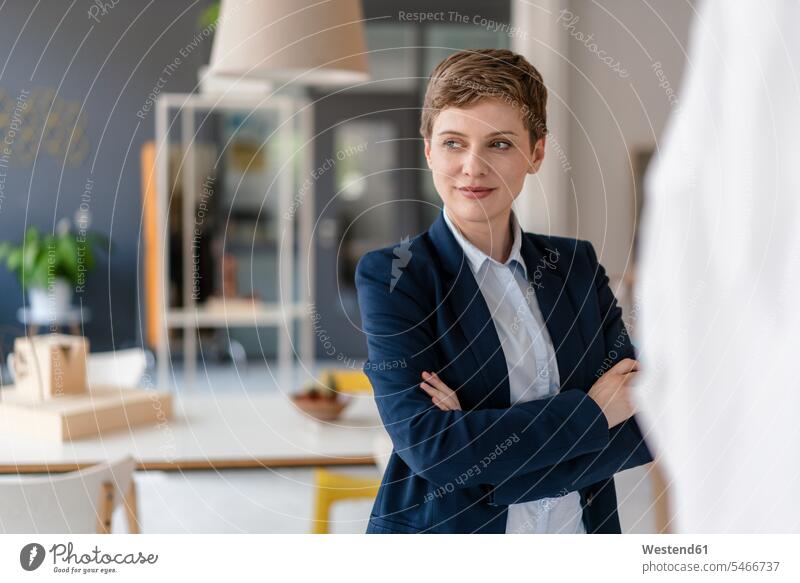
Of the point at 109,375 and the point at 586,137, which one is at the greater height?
the point at 586,137

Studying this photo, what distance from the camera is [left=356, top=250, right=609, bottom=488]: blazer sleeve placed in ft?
3.12

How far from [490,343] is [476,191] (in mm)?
183

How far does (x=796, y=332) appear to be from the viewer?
1.18 metres

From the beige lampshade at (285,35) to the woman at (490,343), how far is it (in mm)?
439

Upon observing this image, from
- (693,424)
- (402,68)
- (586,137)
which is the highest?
(402,68)

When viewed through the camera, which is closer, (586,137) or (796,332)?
(796,332)

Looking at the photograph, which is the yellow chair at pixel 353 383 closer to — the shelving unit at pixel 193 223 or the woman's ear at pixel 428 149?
the shelving unit at pixel 193 223

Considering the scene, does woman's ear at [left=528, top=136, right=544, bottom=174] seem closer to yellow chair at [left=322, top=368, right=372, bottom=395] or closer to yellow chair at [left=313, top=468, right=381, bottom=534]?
yellow chair at [left=313, top=468, right=381, bottom=534]

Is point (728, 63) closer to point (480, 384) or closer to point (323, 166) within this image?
point (480, 384)

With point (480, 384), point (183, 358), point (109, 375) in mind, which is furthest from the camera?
point (183, 358)

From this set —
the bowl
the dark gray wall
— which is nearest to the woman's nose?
the dark gray wall

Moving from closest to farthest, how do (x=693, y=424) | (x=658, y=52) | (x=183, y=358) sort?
(x=693, y=424) → (x=658, y=52) → (x=183, y=358)
